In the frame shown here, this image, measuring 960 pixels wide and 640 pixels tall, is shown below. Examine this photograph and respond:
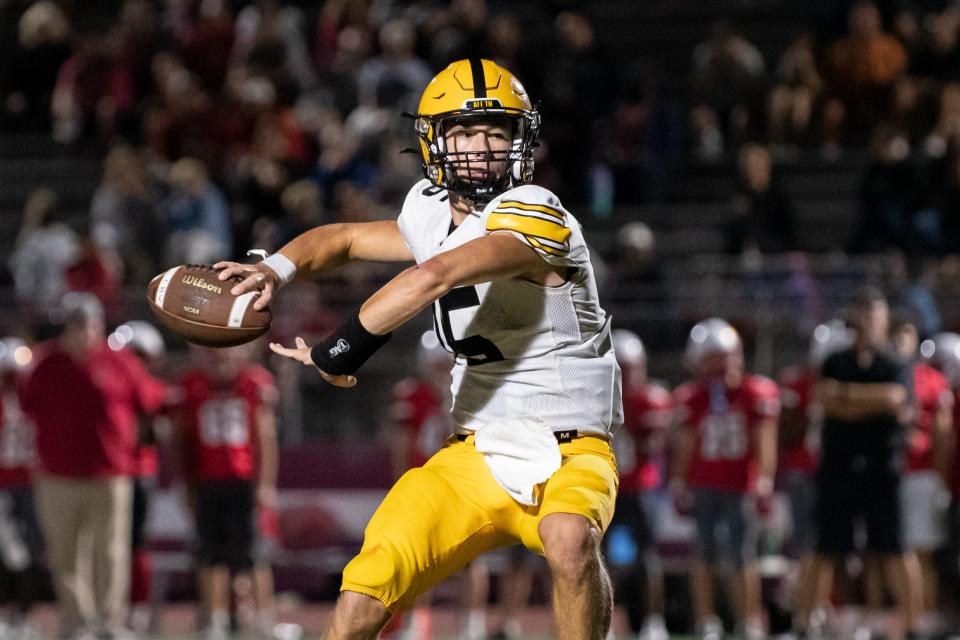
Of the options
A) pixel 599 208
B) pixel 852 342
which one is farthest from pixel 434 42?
pixel 852 342

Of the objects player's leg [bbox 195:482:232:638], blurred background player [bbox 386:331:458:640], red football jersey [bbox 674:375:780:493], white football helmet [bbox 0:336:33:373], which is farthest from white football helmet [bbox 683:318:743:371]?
white football helmet [bbox 0:336:33:373]

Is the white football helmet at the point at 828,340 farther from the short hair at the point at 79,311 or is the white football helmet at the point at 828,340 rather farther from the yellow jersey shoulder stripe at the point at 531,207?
the yellow jersey shoulder stripe at the point at 531,207

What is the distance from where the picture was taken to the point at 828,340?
9656 mm

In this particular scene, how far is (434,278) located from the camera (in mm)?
4375

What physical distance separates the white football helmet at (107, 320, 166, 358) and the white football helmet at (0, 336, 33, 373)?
51cm

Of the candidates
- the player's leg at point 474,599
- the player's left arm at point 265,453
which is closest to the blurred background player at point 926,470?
the player's leg at point 474,599

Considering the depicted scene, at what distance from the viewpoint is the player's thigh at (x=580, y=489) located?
15.3ft

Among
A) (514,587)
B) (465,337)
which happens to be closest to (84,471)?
(514,587)

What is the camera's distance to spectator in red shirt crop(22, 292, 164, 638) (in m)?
9.35

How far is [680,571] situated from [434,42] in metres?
4.99

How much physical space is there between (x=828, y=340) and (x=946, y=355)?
66 centimetres

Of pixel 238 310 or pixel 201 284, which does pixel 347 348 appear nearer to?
pixel 238 310

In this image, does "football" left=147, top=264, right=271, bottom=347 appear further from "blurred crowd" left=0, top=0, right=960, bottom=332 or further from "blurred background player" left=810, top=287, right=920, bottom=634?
"blurred crowd" left=0, top=0, right=960, bottom=332

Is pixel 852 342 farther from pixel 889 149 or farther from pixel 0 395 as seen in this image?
pixel 0 395
